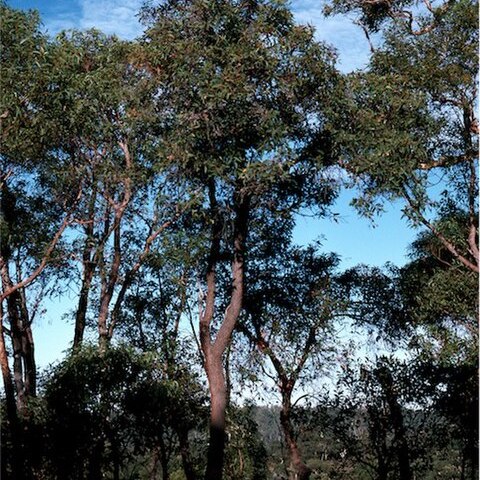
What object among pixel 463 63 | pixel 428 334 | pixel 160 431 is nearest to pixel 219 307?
pixel 160 431

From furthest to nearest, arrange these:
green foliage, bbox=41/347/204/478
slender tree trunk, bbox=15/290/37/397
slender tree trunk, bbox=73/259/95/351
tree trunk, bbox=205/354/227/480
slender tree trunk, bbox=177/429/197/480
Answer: slender tree trunk, bbox=177/429/197/480 → slender tree trunk, bbox=15/290/37/397 → slender tree trunk, bbox=73/259/95/351 → green foliage, bbox=41/347/204/478 → tree trunk, bbox=205/354/227/480

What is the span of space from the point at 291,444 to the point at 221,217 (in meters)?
6.90

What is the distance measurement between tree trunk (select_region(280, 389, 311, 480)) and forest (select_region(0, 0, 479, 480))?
0.05 metres

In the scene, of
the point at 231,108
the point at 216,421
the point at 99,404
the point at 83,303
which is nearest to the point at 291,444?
the point at 216,421

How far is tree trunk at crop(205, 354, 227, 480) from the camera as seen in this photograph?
13352 millimetres

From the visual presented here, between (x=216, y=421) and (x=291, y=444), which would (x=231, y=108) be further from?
(x=291, y=444)

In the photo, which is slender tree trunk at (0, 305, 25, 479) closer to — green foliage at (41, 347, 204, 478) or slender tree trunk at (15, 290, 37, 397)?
green foliage at (41, 347, 204, 478)

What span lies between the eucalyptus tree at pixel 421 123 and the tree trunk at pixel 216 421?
15.0 ft

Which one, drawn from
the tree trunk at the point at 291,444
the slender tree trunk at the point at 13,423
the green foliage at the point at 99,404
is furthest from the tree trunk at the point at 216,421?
the tree trunk at the point at 291,444

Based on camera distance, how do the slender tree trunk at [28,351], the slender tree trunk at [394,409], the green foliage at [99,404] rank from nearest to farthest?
the green foliage at [99,404] → the slender tree trunk at [28,351] → the slender tree trunk at [394,409]

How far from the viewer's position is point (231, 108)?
47.9 ft

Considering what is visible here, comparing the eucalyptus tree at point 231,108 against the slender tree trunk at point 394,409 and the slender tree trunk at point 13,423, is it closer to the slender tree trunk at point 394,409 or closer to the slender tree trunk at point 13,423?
the slender tree trunk at point 13,423

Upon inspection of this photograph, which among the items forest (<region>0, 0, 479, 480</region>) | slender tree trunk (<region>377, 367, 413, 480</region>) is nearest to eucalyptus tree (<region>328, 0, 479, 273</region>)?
forest (<region>0, 0, 479, 480</region>)

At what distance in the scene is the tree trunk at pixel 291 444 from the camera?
61.4ft
